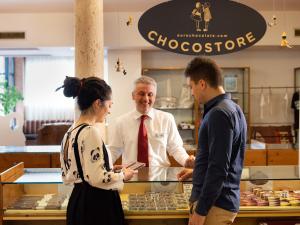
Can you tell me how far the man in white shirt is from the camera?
11.0 ft

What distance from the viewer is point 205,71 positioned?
2.01 meters

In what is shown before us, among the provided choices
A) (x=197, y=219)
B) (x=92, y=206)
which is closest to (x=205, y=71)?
(x=197, y=219)

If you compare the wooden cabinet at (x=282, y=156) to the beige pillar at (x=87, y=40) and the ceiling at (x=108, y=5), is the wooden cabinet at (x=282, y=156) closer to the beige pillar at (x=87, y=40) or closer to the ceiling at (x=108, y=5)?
the beige pillar at (x=87, y=40)

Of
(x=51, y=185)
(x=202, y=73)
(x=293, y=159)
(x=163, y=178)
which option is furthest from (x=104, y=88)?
(x=293, y=159)

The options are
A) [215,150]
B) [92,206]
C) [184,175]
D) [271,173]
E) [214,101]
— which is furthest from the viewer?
[271,173]

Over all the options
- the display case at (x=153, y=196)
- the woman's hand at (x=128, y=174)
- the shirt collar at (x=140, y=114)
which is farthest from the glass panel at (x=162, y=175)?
the shirt collar at (x=140, y=114)

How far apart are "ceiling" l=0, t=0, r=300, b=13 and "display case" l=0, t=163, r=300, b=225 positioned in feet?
15.9

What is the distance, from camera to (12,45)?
26.3 feet

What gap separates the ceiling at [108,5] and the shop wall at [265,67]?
1291 mm

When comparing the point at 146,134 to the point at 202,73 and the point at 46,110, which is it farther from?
the point at 46,110

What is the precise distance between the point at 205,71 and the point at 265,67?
7278mm

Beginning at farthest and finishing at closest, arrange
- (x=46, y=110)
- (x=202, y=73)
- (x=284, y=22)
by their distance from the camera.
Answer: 1. (x=46, y=110)
2. (x=284, y=22)
3. (x=202, y=73)

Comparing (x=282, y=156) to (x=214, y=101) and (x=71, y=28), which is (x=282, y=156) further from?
(x=71, y=28)

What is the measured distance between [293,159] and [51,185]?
3.09m
